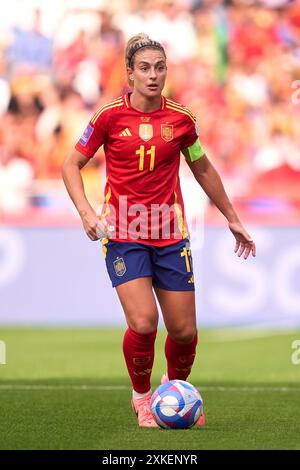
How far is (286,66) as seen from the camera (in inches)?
735

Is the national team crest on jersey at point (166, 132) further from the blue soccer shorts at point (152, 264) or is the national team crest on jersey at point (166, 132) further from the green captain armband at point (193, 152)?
the blue soccer shorts at point (152, 264)

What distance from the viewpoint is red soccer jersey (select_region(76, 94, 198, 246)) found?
6711mm

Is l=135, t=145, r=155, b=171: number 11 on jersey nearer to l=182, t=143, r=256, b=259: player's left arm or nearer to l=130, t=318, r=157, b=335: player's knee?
l=182, t=143, r=256, b=259: player's left arm

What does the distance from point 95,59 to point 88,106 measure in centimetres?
83

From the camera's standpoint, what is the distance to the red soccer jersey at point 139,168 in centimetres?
671

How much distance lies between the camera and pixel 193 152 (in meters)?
6.97

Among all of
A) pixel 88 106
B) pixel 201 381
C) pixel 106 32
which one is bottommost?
pixel 201 381

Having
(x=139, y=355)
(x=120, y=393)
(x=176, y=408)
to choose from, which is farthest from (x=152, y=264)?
(x=120, y=393)

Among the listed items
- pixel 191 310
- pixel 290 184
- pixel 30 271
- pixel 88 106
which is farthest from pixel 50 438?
pixel 88 106

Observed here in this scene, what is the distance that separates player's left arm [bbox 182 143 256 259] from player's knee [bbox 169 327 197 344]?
0.60 m

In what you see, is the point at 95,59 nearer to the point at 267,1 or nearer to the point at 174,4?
the point at 174,4

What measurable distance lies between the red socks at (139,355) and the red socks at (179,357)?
0.81 feet

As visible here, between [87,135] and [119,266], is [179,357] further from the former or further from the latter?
[87,135]

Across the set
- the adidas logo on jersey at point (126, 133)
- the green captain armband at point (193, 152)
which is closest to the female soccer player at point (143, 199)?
the adidas logo on jersey at point (126, 133)
